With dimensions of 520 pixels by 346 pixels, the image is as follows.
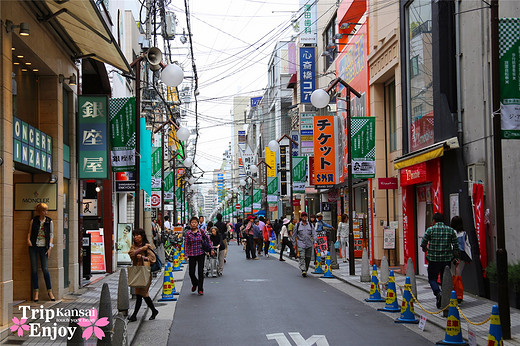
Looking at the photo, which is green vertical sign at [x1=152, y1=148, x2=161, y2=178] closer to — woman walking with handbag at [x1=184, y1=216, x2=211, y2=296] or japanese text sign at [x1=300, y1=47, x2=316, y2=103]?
japanese text sign at [x1=300, y1=47, x2=316, y2=103]

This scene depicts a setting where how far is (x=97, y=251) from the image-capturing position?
22.1 m

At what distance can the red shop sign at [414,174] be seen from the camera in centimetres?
1870

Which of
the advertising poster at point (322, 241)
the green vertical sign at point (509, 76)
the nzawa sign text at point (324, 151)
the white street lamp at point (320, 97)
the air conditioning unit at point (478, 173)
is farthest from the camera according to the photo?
the nzawa sign text at point (324, 151)

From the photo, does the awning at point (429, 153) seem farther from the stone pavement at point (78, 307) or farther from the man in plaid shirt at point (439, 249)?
the stone pavement at point (78, 307)

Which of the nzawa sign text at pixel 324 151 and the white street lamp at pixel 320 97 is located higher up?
the white street lamp at pixel 320 97

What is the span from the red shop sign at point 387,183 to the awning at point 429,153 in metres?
2.81

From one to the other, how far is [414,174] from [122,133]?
8.97 m

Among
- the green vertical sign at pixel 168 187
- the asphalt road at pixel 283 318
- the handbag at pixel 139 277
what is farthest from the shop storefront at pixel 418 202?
the green vertical sign at pixel 168 187

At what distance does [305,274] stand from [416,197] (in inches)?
176

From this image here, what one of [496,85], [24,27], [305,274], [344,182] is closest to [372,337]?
[496,85]

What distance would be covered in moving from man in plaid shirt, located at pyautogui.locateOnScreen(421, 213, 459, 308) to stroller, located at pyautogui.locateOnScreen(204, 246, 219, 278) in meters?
10.1

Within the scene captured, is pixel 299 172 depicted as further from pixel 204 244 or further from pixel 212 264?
pixel 204 244

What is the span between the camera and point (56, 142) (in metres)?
14.9

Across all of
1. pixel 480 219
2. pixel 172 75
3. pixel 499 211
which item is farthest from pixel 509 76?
pixel 172 75
